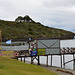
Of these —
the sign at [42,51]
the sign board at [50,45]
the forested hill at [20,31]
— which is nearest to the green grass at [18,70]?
the sign at [42,51]

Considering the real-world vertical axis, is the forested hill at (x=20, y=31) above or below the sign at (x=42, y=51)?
above

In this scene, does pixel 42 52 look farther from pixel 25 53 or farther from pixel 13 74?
pixel 13 74

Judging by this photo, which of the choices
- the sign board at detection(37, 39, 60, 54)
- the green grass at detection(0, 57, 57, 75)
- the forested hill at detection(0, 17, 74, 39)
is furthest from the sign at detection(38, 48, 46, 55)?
the forested hill at detection(0, 17, 74, 39)

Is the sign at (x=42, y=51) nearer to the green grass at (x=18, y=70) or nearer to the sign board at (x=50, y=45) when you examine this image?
the sign board at (x=50, y=45)

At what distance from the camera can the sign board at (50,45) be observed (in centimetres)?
3281

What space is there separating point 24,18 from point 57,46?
161281 millimetres

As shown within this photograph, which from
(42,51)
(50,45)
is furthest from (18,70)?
(50,45)

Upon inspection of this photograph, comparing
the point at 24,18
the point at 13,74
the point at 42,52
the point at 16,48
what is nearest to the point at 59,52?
the point at 42,52

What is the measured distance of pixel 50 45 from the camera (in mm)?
33281

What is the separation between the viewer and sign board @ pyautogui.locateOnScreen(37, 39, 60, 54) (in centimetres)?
3281

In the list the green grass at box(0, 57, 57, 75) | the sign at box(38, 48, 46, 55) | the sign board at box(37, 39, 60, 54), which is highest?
the sign board at box(37, 39, 60, 54)

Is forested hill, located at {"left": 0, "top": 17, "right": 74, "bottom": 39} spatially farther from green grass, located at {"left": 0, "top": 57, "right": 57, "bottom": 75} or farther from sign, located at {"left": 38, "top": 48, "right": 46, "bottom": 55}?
green grass, located at {"left": 0, "top": 57, "right": 57, "bottom": 75}

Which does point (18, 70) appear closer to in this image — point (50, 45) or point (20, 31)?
point (50, 45)

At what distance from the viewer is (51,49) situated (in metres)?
33.1
